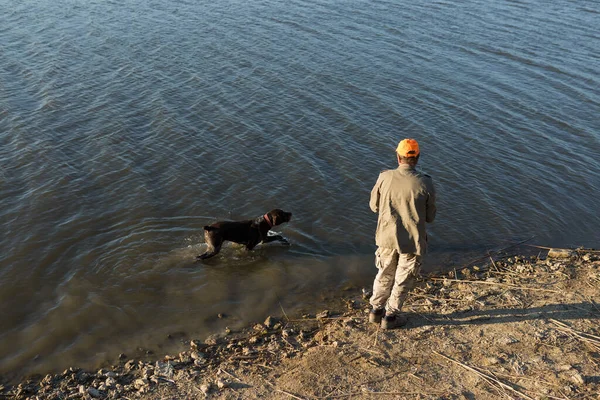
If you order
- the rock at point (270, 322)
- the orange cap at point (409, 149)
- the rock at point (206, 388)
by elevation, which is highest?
the orange cap at point (409, 149)

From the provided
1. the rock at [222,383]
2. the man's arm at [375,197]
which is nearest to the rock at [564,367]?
the man's arm at [375,197]

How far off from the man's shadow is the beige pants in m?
0.55

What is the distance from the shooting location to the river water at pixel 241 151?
364 inches

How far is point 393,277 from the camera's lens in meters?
7.61

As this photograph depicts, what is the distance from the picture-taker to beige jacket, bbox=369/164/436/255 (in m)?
6.88

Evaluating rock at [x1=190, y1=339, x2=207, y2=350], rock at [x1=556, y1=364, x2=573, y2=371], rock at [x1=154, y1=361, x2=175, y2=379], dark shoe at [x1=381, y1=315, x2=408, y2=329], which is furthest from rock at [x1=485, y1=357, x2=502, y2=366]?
rock at [x1=154, y1=361, x2=175, y2=379]

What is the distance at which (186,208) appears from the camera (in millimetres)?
11703

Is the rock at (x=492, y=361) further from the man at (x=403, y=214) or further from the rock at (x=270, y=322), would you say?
the rock at (x=270, y=322)

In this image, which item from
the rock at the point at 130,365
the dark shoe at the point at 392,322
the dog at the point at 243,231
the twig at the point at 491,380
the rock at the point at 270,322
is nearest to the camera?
the twig at the point at 491,380

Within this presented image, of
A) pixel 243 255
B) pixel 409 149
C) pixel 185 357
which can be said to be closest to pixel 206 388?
pixel 185 357

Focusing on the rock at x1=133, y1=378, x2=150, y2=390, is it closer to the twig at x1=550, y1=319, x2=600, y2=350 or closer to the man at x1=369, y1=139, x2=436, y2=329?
the man at x1=369, y1=139, x2=436, y2=329

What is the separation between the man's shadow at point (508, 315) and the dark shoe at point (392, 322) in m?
0.16

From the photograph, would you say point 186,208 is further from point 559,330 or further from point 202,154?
point 559,330

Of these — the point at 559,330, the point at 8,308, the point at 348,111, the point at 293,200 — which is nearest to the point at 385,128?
the point at 348,111
